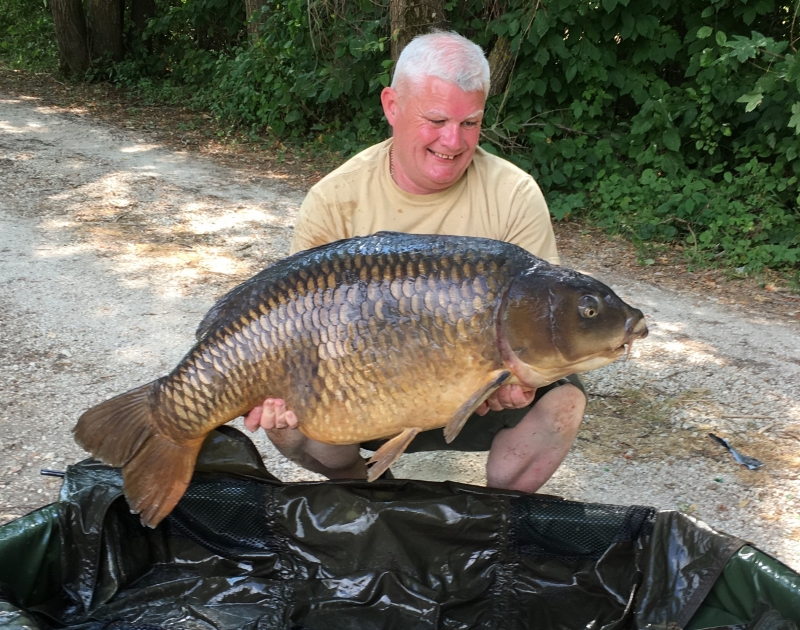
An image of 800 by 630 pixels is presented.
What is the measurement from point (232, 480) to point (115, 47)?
25.9ft

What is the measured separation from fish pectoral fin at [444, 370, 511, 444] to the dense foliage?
9.38ft

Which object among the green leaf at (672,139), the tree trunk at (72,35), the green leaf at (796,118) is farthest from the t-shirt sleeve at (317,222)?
the tree trunk at (72,35)

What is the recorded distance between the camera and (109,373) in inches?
103

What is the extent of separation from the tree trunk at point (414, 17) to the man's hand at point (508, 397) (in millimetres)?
3439

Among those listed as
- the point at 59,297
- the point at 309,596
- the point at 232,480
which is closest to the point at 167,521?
the point at 232,480

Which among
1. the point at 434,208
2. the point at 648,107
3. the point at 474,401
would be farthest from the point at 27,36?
the point at 474,401

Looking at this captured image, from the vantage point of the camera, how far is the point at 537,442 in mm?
1747

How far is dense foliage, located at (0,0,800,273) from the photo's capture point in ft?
13.4

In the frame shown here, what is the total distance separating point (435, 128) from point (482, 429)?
2.19 ft

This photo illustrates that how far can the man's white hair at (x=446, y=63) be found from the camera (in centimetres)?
168

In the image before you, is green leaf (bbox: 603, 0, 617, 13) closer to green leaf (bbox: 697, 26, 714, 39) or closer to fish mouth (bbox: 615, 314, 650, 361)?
green leaf (bbox: 697, 26, 714, 39)

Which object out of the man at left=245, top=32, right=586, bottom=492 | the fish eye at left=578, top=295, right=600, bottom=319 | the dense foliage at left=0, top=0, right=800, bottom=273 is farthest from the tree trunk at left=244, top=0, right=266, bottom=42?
the fish eye at left=578, top=295, right=600, bottom=319

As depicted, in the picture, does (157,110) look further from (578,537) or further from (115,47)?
(578,537)

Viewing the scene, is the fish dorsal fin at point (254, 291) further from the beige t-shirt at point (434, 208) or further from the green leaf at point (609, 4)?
the green leaf at point (609, 4)
